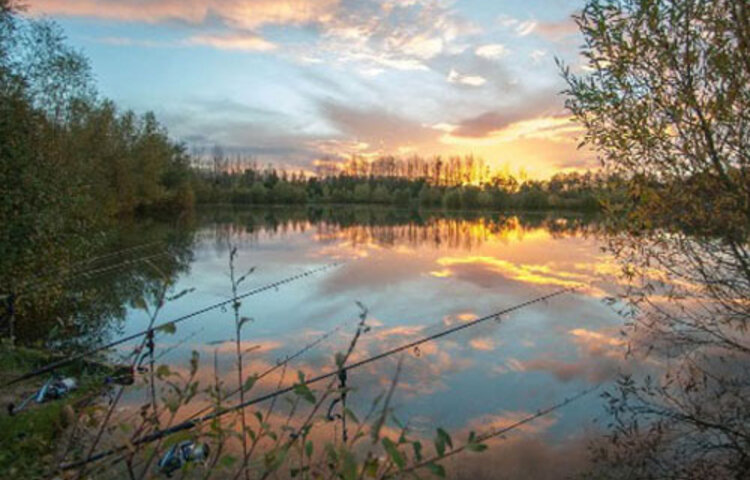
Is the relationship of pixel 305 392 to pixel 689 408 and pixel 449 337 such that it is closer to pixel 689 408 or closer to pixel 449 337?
pixel 689 408

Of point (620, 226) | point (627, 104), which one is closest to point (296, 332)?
point (620, 226)

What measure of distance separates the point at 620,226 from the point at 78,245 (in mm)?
12616

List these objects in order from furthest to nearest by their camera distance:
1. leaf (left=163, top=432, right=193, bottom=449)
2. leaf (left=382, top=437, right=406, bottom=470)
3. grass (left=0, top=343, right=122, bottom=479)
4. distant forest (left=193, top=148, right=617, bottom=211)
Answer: distant forest (left=193, top=148, right=617, bottom=211) → grass (left=0, top=343, right=122, bottom=479) → leaf (left=163, top=432, right=193, bottom=449) → leaf (left=382, top=437, right=406, bottom=470)

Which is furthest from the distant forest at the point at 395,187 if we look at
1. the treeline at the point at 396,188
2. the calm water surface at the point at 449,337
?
the calm water surface at the point at 449,337

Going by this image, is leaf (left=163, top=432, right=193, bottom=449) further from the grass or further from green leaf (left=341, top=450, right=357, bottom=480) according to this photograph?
the grass

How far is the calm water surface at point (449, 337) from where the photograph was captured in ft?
26.9

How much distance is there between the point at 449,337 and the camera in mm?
12672

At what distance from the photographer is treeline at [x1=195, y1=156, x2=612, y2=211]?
9800cm

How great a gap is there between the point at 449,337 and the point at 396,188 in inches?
4642

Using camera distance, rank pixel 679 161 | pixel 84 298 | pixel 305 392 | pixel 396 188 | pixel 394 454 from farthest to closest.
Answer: pixel 396 188 < pixel 84 298 < pixel 679 161 < pixel 305 392 < pixel 394 454

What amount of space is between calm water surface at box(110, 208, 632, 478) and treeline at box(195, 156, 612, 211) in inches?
2120

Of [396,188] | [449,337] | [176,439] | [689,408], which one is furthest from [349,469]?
[396,188]

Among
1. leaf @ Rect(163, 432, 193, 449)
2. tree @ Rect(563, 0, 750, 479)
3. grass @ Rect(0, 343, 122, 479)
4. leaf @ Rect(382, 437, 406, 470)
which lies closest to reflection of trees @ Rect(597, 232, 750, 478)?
tree @ Rect(563, 0, 750, 479)

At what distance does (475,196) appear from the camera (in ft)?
333
